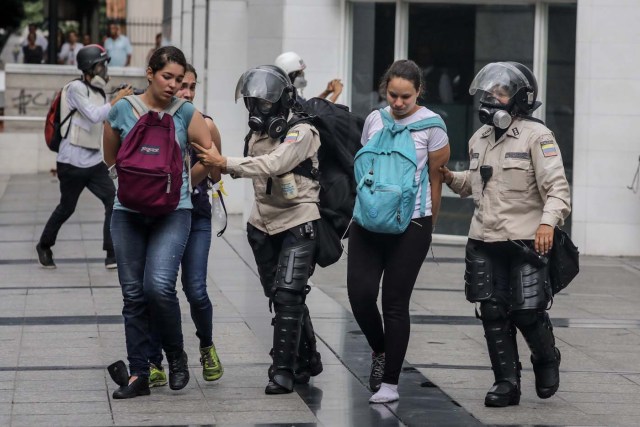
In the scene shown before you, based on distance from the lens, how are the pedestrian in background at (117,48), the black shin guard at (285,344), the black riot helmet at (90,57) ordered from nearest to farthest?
the black shin guard at (285,344), the black riot helmet at (90,57), the pedestrian in background at (117,48)

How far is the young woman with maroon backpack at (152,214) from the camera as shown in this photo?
666cm

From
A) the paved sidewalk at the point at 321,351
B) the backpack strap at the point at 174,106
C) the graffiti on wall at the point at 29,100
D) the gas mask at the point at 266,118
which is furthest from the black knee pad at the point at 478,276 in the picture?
the graffiti on wall at the point at 29,100

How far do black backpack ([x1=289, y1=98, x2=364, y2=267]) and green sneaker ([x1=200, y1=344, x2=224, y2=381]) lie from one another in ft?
2.43

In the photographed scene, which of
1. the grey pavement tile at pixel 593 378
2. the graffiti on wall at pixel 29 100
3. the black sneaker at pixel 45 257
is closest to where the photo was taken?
the grey pavement tile at pixel 593 378

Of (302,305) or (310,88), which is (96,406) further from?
(310,88)

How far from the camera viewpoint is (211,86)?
17.0 meters

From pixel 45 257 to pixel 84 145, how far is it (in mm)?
1087

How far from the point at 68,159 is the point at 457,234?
4.60 meters

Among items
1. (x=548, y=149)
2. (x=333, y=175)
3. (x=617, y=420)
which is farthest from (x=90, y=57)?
(x=617, y=420)

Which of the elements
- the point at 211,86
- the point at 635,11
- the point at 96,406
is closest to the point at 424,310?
the point at 96,406

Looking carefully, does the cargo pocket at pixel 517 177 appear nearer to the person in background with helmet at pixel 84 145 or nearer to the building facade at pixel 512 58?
the person in background with helmet at pixel 84 145

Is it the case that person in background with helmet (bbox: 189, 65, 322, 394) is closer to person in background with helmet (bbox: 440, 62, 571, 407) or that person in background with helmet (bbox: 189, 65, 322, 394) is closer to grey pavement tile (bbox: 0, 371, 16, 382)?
person in background with helmet (bbox: 440, 62, 571, 407)

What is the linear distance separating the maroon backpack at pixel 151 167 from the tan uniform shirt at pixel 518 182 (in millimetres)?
1536

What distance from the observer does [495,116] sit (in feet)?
22.0
